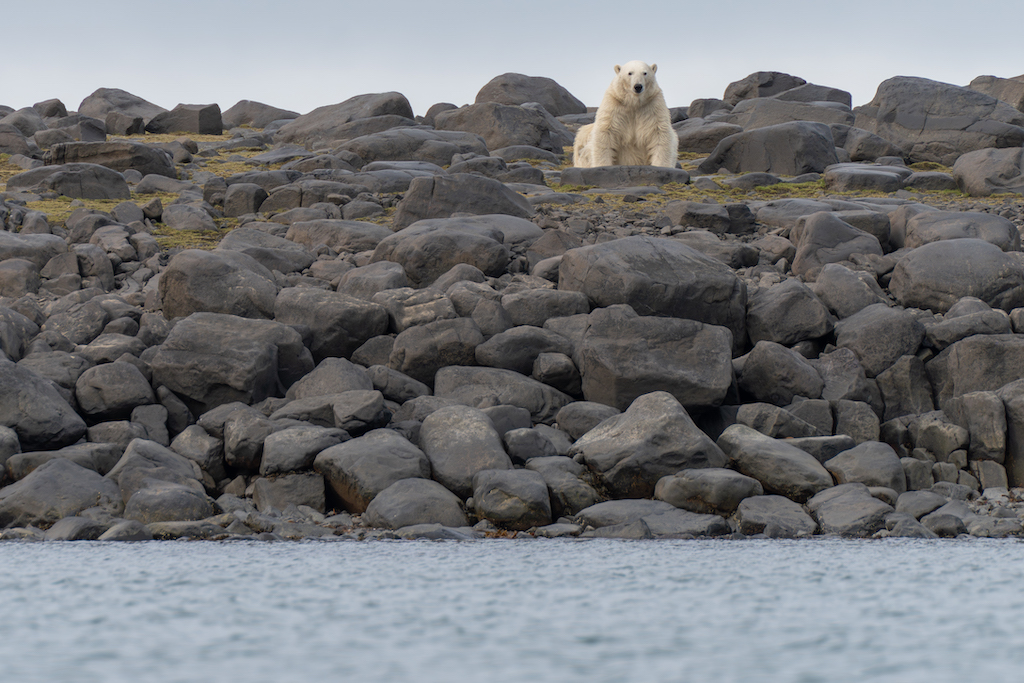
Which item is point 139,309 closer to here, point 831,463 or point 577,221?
point 577,221

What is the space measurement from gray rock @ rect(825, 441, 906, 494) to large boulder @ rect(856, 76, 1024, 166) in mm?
22519

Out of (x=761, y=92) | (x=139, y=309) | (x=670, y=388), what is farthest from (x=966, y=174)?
(x=761, y=92)

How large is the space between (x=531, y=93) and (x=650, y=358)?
32941mm

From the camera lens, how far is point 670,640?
3100mm

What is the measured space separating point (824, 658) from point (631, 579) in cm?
154

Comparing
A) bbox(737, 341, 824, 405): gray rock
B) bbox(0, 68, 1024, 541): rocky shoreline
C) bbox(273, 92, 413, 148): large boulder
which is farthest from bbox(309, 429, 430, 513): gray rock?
bbox(273, 92, 413, 148): large boulder

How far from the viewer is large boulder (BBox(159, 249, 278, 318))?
972cm

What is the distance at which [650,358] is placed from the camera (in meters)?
8.68

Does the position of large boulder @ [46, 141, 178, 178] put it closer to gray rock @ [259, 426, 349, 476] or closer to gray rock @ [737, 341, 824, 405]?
gray rock @ [259, 426, 349, 476]

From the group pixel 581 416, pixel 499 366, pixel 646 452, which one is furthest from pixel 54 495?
pixel 646 452

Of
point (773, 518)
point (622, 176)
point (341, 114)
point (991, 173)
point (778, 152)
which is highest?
point (341, 114)

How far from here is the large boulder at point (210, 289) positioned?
9719 millimetres

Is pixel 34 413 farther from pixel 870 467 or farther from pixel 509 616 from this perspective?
pixel 870 467

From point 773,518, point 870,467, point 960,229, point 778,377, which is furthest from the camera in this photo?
point 960,229
